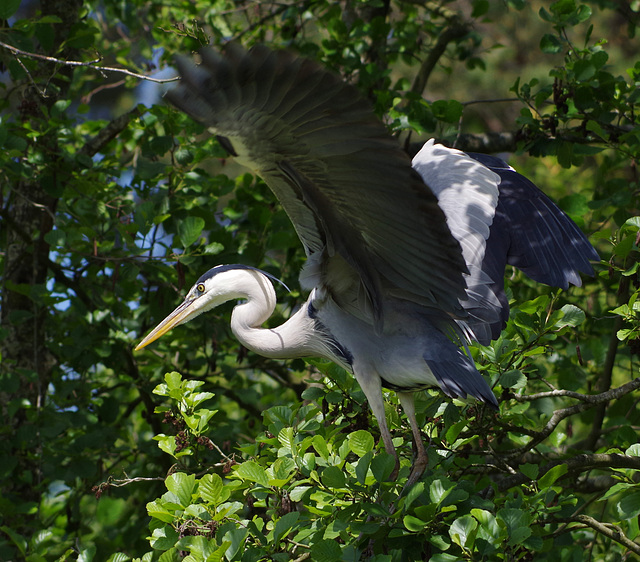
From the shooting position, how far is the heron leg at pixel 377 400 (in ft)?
8.48

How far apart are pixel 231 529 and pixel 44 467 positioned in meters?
1.55

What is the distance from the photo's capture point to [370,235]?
249 centimetres

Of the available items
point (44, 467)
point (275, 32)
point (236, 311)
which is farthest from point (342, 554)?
point (275, 32)

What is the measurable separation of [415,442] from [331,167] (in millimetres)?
1043

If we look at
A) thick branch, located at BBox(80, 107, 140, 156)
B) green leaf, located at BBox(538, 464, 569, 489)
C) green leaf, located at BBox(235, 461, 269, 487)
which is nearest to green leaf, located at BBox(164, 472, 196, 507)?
green leaf, located at BBox(235, 461, 269, 487)

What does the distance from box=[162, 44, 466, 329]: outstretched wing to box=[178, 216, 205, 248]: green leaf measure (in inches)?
25.7

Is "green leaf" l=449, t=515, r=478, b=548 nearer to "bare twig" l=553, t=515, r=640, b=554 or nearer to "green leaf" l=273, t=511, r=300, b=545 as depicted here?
"green leaf" l=273, t=511, r=300, b=545

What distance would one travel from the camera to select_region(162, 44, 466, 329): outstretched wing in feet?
6.21

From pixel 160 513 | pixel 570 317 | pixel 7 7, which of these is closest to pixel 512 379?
pixel 570 317

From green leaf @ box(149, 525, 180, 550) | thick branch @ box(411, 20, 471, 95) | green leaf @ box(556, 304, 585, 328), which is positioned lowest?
green leaf @ box(149, 525, 180, 550)

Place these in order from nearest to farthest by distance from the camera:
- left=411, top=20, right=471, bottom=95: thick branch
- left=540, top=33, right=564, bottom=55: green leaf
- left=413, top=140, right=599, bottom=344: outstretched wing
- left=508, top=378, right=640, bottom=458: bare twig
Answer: left=508, top=378, right=640, bottom=458: bare twig, left=413, top=140, right=599, bottom=344: outstretched wing, left=540, top=33, right=564, bottom=55: green leaf, left=411, top=20, right=471, bottom=95: thick branch

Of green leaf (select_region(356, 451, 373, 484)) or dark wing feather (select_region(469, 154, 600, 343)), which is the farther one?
dark wing feather (select_region(469, 154, 600, 343))

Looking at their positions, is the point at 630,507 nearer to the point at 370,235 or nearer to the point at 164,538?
the point at 370,235

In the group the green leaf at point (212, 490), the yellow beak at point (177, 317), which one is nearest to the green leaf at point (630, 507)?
the green leaf at point (212, 490)
